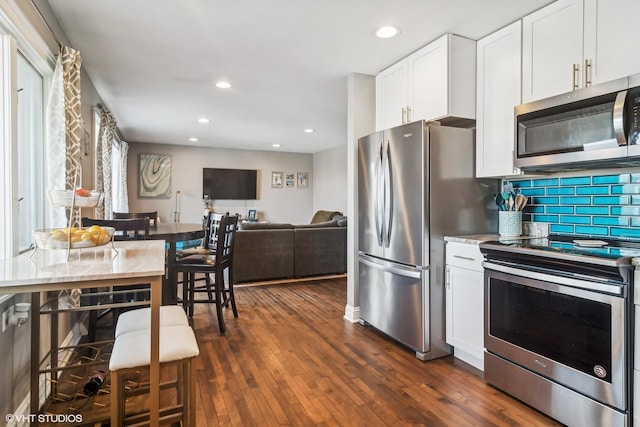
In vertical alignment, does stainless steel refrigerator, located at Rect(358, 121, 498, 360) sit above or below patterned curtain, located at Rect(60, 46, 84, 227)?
below

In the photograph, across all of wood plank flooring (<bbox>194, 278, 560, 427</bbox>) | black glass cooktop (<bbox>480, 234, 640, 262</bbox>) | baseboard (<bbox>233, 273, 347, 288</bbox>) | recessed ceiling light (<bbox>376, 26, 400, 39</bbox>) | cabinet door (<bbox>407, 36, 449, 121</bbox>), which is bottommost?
wood plank flooring (<bbox>194, 278, 560, 427</bbox>)

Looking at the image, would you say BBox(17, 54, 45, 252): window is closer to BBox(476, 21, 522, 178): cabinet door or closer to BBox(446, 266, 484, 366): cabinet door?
BBox(446, 266, 484, 366): cabinet door

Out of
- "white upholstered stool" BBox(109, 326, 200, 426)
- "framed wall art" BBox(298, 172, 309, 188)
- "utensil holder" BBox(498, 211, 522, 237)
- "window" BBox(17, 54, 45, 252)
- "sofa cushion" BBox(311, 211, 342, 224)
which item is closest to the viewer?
"white upholstered stool" BBox(109, 326, 200, 426)

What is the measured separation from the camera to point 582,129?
2.03 metres

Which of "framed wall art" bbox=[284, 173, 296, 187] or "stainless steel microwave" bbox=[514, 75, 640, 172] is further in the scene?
"framed wall art" bbox=[284, 173, 296, 187]

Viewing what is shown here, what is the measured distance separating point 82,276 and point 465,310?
2.27 metres

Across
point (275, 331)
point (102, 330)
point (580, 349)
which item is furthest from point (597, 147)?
point (102, 330)

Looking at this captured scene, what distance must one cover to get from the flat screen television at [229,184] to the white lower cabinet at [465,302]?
21.9ft

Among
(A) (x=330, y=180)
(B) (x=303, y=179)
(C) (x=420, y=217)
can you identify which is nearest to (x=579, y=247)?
(C) (x=420, y=217)

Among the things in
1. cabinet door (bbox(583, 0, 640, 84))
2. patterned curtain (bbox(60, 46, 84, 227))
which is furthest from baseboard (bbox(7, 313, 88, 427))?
cabinet door (bbox(583, 0, 640, 84))

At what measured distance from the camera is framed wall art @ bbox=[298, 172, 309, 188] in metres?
9.36

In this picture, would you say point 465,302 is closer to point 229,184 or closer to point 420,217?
point 420,217

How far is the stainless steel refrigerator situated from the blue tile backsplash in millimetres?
304

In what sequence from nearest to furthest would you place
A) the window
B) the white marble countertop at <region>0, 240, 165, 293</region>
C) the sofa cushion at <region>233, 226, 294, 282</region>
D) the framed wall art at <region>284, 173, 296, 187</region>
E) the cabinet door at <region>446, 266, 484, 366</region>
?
1. the white marble countertop at <region>0, 240, 165, 293</region>
2. the window
3. the cabinet door at <region>446, 266, 484, 366</region>
4. the sofa cushion at <region>233, 226, 294, 282</region>
5. the framed wall art at <region>284, 173, 296, 187</region>
